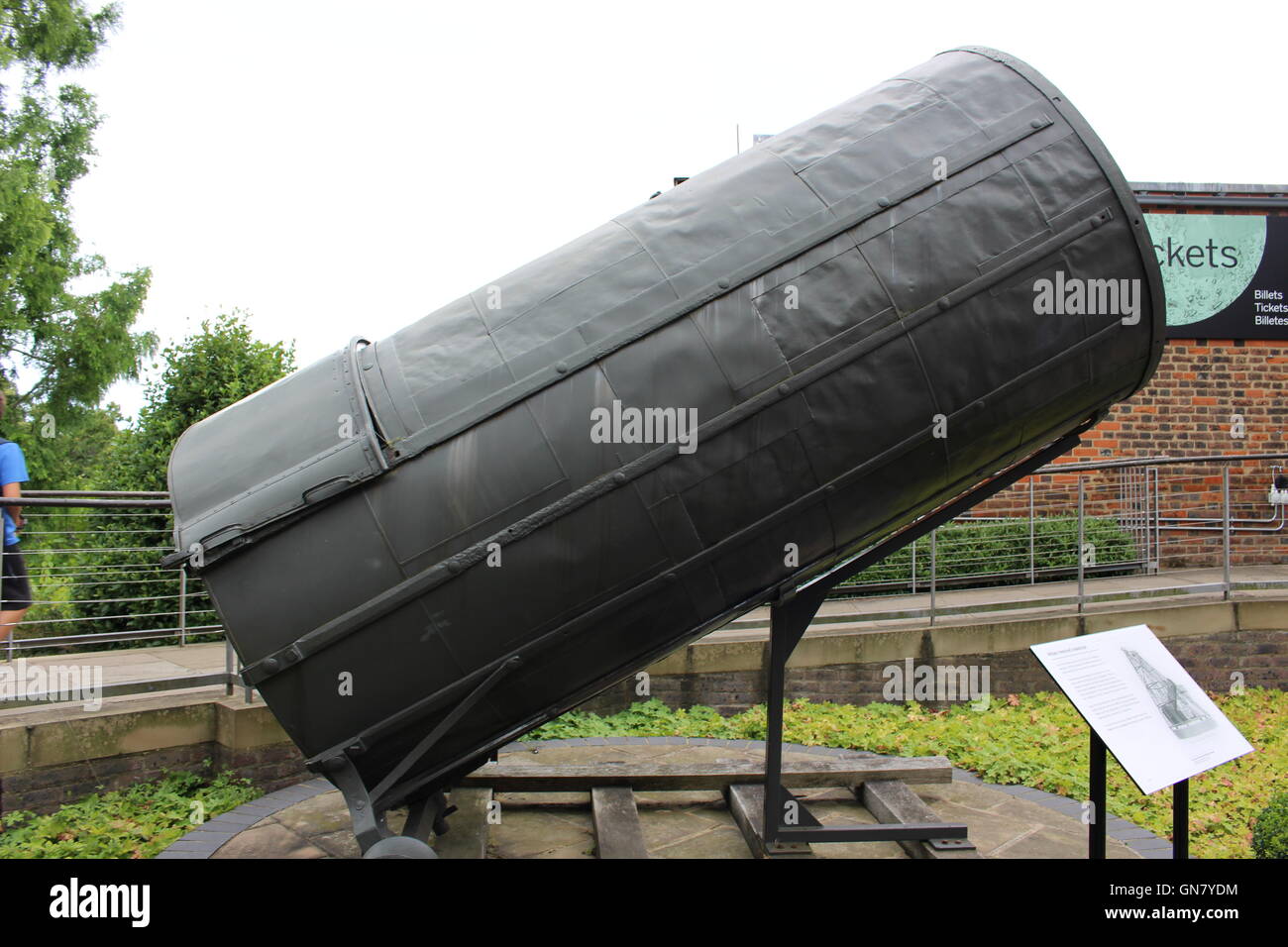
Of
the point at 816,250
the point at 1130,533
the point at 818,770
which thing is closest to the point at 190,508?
the point at 816,250

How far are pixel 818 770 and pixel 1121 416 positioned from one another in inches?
325

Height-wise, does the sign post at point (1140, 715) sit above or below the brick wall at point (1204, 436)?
below

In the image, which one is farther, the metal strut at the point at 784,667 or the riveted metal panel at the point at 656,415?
the metal strut at the point at 784,667

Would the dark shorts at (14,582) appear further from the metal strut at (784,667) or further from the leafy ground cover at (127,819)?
the metal strut at (784,667)

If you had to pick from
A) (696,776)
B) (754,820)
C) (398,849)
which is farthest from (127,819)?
(754,820)

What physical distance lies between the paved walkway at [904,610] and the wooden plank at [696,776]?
2181mm

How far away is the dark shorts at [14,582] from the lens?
4.90 m

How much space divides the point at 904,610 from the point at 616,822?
13.9ft

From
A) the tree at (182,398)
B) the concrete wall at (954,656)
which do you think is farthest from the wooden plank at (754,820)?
the tree at (182,398)

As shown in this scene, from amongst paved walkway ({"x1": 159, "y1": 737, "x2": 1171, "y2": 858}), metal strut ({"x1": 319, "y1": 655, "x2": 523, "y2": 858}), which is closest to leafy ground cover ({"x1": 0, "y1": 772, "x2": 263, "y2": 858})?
paved walkway ({"x1": 159, "y1": 737, "x2": 1171, "y2": 858})

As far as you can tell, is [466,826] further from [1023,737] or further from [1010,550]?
[1010,550]

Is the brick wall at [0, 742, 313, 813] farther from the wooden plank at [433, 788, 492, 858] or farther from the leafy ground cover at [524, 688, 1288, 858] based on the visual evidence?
the leafy ground cover at [524, 688, 1288, 858]

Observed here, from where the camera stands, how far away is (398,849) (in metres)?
3.07
